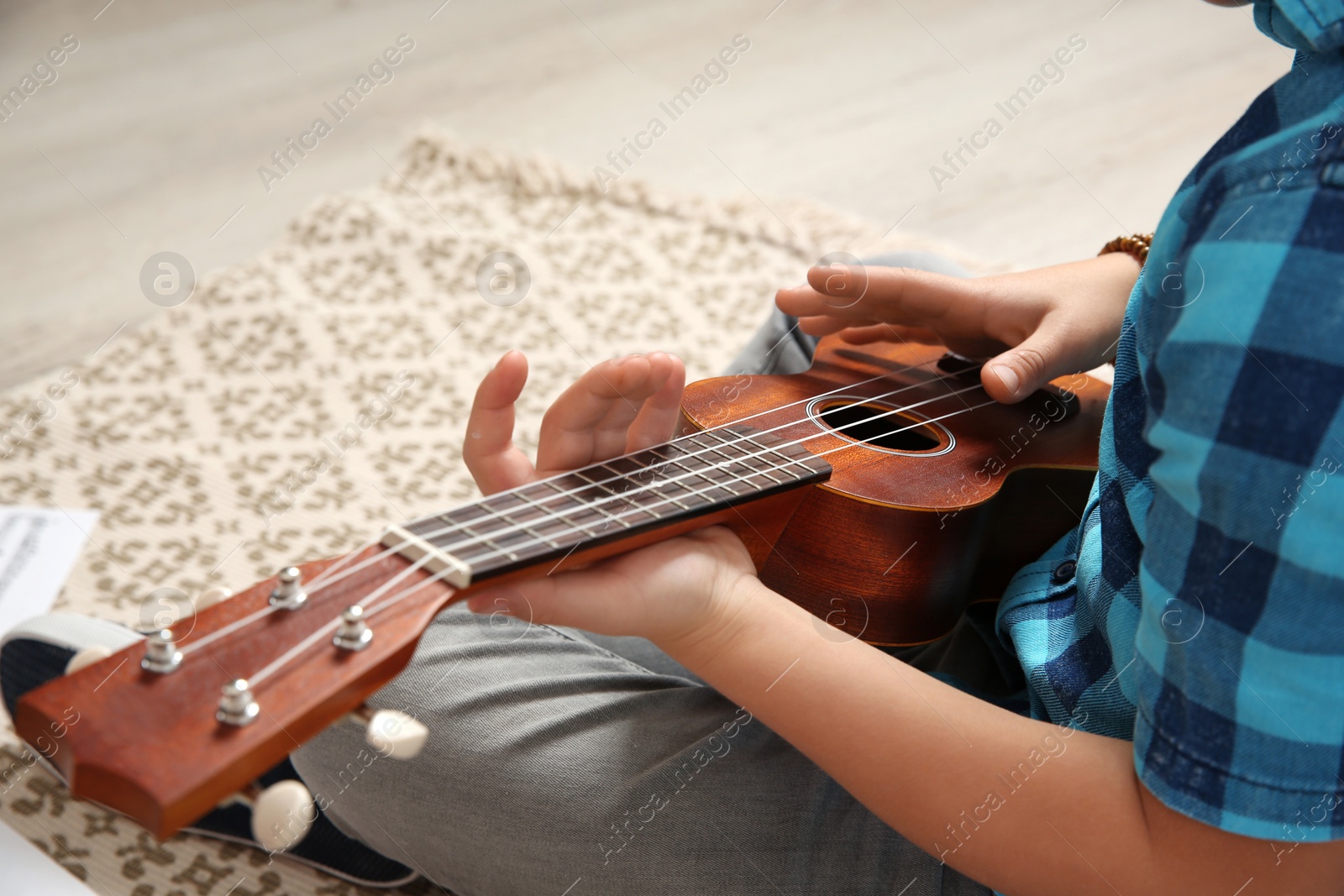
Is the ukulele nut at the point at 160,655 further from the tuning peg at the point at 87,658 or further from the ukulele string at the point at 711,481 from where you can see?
the ukulele string at the point at 711,481

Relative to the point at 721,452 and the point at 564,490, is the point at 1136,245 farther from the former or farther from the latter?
the point at 564,490

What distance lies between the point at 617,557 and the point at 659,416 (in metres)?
0.12

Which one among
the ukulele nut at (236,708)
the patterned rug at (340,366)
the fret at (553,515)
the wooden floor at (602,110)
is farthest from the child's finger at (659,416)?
the wooden floor at (602,110)

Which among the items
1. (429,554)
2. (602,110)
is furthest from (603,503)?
(602,110)

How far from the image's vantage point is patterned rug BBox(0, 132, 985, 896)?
113 cm

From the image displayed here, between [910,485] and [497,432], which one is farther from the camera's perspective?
[910,485]

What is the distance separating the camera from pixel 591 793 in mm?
683

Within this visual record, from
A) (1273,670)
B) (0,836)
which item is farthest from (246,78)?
(1273,670)

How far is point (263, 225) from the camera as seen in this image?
174cm

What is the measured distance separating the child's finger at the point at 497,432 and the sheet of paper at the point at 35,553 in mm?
702

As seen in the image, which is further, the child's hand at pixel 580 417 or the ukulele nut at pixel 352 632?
the child's hand at pixel 580 417

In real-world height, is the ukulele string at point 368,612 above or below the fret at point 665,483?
above

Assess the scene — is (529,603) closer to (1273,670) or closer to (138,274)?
(1273,670)

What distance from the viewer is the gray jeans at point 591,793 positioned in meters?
0.66
